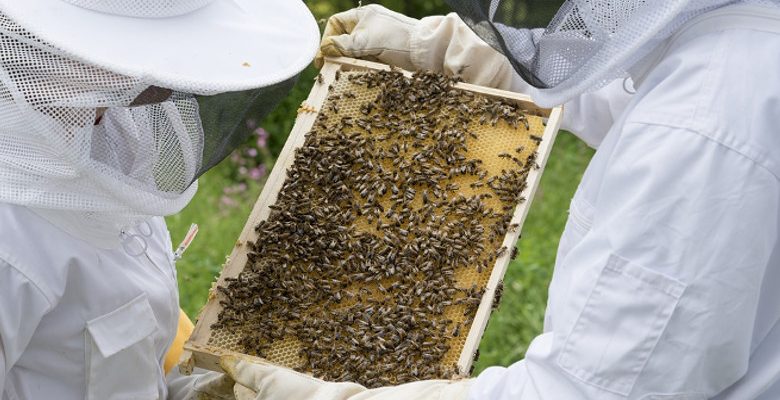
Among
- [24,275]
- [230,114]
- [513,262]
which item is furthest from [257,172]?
[24,275]

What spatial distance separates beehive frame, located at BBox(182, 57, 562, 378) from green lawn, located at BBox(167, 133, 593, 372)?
2.24m

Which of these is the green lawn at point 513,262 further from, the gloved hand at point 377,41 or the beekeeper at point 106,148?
the beekeeper at point 106,148

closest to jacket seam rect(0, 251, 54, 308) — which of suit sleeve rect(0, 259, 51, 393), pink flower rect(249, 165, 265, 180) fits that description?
suit sleeve rect(0, 259, 51, 393)

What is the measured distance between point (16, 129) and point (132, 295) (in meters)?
0.92

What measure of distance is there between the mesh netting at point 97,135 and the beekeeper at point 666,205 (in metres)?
1.03

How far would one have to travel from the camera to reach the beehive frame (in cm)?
377

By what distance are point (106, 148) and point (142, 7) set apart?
0.67m

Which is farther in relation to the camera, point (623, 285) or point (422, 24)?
point (422, 24)

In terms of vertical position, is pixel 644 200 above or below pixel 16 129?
above

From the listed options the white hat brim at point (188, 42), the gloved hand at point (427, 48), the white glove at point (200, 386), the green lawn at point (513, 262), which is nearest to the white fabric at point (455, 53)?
the gloved hand at point (427, 48)

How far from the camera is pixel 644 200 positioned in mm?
2646

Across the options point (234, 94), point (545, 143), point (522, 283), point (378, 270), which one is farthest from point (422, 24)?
point (522, 283)

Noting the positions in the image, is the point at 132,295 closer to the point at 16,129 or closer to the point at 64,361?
the point at 64,361

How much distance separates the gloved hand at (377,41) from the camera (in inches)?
187
